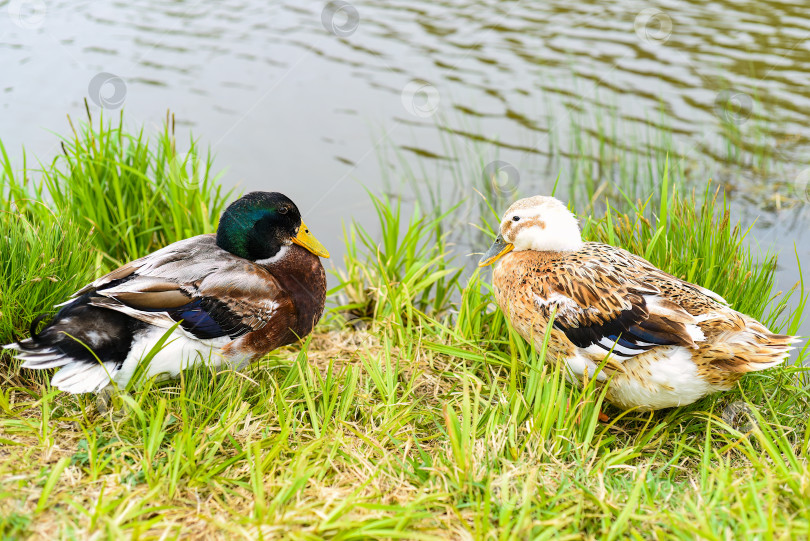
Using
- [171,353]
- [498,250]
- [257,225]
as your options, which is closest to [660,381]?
[498,250]

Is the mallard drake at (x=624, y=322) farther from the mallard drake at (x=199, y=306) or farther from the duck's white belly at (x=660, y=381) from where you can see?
the mallard drake at (x=199, y=306)

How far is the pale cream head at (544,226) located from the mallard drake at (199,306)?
1.09 m

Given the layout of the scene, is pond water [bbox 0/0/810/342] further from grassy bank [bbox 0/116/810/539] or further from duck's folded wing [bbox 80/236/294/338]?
duck's folded wing [bbox 80/236/294/338]

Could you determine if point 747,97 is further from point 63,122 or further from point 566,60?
point 63,122

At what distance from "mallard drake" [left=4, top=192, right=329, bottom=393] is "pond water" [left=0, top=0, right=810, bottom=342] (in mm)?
2409

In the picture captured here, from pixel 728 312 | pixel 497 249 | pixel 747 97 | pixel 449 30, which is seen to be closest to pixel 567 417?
pixel 728 312

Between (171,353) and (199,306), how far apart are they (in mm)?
249

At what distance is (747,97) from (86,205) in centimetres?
648

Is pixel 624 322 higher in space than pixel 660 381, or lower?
higher

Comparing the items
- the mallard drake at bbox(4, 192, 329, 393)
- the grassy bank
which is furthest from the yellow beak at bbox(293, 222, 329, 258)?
the grassy bank

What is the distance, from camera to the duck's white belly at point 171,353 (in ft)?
10.2

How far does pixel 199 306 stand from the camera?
10.7ft

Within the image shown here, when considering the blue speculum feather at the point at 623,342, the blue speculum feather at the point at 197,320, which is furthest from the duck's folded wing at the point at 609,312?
the blue speculum feather at the point at 197,320

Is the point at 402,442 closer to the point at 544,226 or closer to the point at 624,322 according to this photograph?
the point at 624,322
